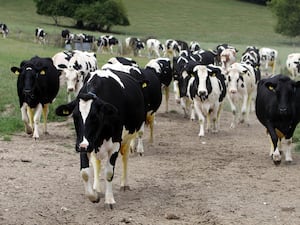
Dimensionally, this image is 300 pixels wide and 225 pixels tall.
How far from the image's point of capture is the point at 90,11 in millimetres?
75000

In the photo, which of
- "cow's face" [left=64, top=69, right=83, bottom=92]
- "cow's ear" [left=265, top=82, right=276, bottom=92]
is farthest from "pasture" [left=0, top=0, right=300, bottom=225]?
"cow's ear" [left=265, top=82, right=276, bottom=92]

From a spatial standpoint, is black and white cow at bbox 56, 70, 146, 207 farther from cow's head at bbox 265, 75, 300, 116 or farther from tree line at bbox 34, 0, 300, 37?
tree line at bbox 34, 0, 300, 37

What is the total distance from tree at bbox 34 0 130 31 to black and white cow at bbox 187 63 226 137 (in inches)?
2273

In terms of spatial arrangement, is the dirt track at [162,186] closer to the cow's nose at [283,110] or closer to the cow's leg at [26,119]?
the cow's leg at [26,119]

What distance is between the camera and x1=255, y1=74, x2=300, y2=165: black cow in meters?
13.1

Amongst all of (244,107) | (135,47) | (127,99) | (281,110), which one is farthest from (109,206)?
(135,47)

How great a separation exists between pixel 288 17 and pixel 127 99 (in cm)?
6442

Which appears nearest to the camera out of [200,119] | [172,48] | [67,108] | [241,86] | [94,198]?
[94,198]

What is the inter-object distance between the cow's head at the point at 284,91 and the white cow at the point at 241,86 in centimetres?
626

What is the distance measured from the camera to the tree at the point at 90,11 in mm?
75125

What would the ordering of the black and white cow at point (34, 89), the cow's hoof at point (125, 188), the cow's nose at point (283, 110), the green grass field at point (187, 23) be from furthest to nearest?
the green grass field at point (187, 23) → the black and white cow at point (34, 89) → the cow's nose at point (283, 110) → the cow's hoof at point (125, 188)

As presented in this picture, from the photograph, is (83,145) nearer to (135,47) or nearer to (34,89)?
(34,89)

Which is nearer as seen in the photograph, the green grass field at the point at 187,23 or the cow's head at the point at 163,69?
the cow's head at the point at 163,69

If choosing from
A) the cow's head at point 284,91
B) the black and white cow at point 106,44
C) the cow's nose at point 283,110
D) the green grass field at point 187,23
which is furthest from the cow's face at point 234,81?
the green grass field at point 187,23
